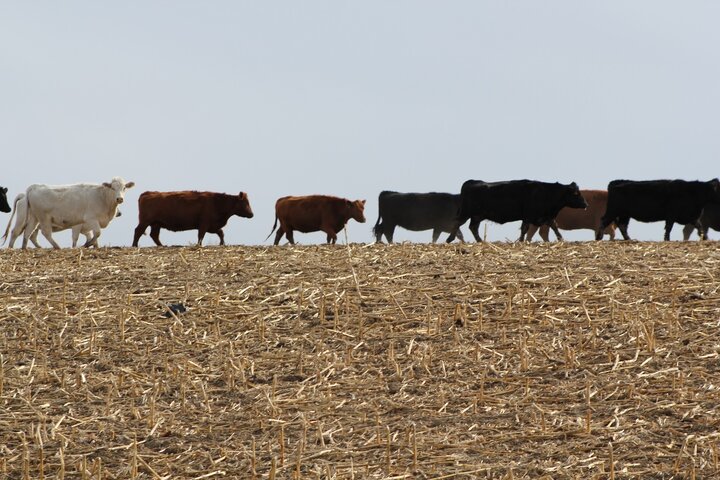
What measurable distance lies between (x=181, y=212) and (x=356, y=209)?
4478 mm

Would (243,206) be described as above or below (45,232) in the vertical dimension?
above

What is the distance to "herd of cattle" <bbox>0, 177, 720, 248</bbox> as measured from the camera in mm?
21906

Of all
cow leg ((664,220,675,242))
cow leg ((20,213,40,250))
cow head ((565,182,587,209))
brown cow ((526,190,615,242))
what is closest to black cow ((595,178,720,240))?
cow leg ((664,220,675,242))

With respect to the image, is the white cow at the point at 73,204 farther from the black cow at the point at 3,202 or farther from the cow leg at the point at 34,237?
the black cow at the point at 3,202

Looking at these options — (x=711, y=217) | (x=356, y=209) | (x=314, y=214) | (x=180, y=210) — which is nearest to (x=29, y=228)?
(x=180, y=210)

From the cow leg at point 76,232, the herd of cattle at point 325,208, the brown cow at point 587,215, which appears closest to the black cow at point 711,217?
the herd of cattle at point 325,208

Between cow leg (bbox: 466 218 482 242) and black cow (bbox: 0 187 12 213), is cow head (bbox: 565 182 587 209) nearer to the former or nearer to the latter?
cow leg (bbox: 466 218 482 242)

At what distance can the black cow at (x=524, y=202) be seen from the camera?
2383cm

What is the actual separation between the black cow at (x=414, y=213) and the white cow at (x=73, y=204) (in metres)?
9.41

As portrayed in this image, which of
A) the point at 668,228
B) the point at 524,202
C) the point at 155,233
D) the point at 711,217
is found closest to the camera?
the point at 668,228

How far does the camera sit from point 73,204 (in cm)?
2183

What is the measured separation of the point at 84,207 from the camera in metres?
21.8

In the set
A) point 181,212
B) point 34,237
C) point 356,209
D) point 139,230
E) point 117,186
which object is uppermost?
point 117,186

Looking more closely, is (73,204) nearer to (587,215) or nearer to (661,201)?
(661,201)
